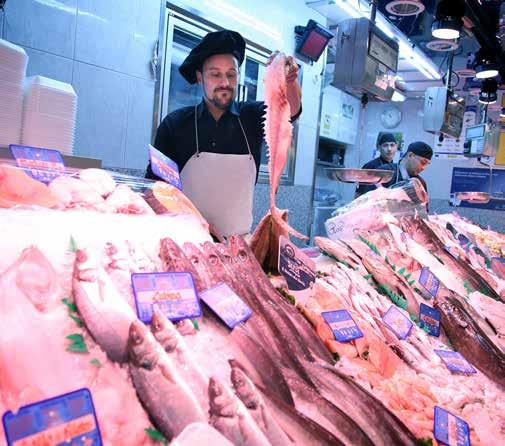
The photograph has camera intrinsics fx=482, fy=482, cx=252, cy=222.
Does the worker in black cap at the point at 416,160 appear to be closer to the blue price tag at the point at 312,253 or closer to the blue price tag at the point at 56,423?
the blue price tag at the point at 312,253

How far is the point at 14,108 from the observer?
1.87 meters

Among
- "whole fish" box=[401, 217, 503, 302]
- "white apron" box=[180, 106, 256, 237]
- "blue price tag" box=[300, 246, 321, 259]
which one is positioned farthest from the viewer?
"white apron" box=[180, 106, 256, 237]

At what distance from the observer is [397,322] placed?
1.97 meters

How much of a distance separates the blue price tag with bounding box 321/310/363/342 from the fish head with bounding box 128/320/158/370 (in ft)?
2.68

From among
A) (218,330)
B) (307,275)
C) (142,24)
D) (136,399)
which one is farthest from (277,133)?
(142,24)

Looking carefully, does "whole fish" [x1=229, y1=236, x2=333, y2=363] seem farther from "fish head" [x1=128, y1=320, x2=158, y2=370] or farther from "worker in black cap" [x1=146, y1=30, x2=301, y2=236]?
"worker in black cap" [x1=146, y1=30, x2=301, y2=236]

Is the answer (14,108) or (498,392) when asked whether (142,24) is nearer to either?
(14,108)

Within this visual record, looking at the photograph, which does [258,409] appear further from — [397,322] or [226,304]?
[397,322]

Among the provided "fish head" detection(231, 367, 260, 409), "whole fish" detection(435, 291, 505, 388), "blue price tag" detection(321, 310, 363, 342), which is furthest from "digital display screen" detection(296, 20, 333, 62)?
"fish head" detection(231, 367, 260, 409)

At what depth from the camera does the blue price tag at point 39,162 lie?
1425 millimetres

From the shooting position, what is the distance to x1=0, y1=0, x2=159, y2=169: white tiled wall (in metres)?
3.76

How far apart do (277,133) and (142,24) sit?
3.52 metres

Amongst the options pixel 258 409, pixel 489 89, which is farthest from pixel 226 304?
pixel 489 89

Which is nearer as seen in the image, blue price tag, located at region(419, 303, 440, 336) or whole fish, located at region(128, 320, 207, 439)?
whole fish, located at region(128, 320, 207, 439)
